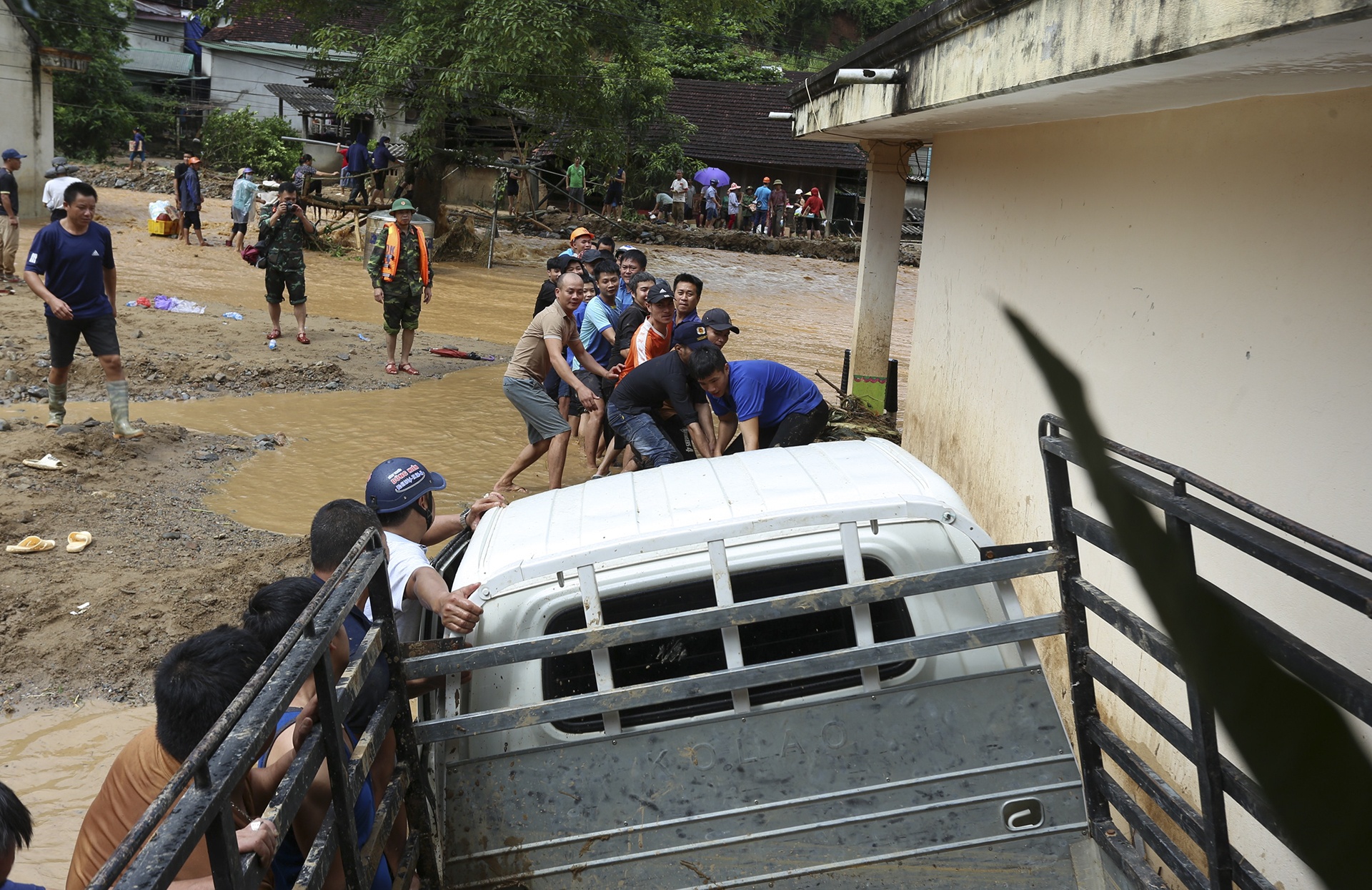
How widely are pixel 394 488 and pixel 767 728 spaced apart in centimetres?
170

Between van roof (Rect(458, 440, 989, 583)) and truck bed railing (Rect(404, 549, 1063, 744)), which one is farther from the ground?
van roof (Rect(458, 440, 989, 583))

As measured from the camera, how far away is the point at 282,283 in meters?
12.6

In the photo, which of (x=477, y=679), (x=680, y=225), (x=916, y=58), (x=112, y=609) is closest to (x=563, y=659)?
(x=477, y=679)

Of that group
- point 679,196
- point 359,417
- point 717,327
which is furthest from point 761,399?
point 679,196

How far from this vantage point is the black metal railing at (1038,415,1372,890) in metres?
1.89

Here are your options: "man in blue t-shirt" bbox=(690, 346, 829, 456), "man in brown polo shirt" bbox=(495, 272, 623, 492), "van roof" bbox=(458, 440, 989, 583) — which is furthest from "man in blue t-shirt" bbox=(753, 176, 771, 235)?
"van roof" bbox=(458, 440, 989, 583)

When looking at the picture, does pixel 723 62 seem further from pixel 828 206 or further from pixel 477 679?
pixel 477 679

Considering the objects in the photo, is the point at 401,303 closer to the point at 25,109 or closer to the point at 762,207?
the point at 25,109

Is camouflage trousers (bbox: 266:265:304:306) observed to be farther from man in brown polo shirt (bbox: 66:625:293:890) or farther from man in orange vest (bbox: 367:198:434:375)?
man in brown polo shirt (bbox: 66:625:293:890)

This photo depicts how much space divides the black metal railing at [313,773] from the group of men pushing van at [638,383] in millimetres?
3538

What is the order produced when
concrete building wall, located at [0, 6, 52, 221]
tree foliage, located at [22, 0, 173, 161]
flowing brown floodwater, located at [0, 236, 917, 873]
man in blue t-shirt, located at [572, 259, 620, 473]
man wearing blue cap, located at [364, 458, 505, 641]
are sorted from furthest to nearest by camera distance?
1. tree foliage, located at [22, 0, 173, 161]
2. concrete building wall, located at [0, 6, 52, 221]
3. man in blue t-shirt, located at [572, 259, 620, 473]
4. flowing brown floodwater, located at [0, 236, 917, 873]
5. man wearing blue cap, located at [364, 458, 505, 641]

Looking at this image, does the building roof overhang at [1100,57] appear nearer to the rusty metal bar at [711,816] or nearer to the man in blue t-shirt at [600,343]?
the rusty metal bar at [711,816]

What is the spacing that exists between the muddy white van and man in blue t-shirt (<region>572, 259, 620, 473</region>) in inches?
179

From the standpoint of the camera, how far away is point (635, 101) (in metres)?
24.0
